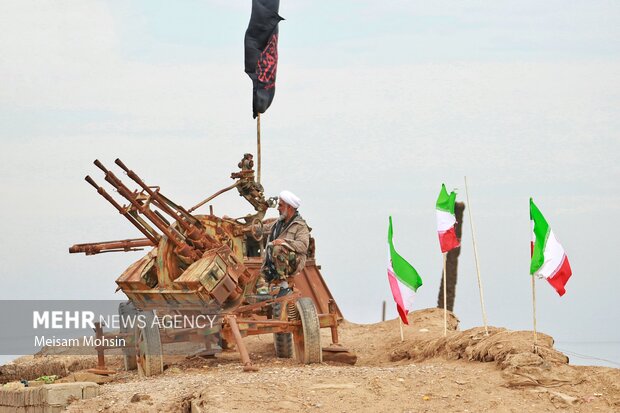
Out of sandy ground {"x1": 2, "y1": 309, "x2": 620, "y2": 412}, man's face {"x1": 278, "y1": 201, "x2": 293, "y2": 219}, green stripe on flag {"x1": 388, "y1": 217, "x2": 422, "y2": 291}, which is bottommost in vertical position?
sandy ground {"x1": 2, "y1": 309, "x2": 620, "y2": 412}

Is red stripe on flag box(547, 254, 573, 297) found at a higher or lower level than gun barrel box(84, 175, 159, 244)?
lower

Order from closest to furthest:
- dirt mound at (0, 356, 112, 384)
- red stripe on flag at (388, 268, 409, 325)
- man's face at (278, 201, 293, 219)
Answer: man's face at (278, 201, 293, 219) → red stripe on flag at (388, 268, 409, 325) → dirt mound at (0, 356, 112, 384)

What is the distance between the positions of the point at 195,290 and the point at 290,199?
6.02ft

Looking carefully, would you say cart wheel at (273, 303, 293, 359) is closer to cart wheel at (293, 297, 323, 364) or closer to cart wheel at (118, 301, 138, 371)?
cart wheel at (293, 297, 323, 364)

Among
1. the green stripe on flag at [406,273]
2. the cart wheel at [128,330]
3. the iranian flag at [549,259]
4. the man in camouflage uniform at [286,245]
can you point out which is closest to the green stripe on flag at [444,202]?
the green stripe on flag at [406,273]

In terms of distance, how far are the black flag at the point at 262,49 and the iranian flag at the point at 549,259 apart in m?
8.25

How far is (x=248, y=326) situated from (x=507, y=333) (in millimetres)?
3330

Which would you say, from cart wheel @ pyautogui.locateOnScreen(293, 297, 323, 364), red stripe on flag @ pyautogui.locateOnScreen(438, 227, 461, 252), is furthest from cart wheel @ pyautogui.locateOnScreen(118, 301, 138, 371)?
red stripe on flag @ pyautogui.locateOnScreen(438, 227, 461, 252)

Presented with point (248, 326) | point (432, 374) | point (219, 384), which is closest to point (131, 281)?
point (248, 326)

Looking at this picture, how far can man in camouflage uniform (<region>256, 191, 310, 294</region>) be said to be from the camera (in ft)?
51.6

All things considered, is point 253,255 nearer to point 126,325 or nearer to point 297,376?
point 126,325

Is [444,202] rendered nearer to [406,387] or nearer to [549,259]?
[549,259]

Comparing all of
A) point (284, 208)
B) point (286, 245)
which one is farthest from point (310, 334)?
→ point (284, 208)

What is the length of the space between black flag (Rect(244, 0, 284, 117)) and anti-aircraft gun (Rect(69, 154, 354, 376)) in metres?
4.48
